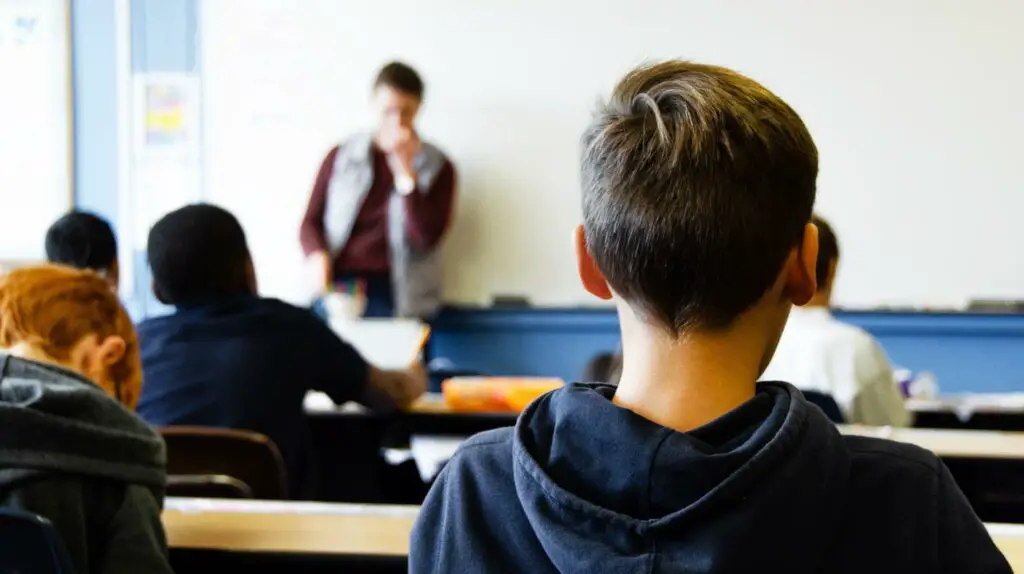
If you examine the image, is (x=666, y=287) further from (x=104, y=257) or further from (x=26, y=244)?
(x=26, y=244)

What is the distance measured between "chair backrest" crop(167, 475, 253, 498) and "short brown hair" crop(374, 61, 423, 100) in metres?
2.53

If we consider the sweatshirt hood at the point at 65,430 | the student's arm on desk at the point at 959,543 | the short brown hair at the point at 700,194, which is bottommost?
the sweatshirt hood at the point at 65,430

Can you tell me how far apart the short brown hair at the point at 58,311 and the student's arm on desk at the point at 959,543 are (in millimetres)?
1110

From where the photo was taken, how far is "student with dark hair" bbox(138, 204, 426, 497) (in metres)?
2.01

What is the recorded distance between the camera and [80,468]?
3.78ft

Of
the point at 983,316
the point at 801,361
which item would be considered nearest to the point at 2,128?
the point at 801,361

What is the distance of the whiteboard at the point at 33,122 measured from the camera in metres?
4.52

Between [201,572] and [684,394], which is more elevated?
[684,394]

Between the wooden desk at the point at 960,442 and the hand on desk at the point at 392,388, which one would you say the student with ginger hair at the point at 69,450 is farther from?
the wooden desk at the point at 960,442

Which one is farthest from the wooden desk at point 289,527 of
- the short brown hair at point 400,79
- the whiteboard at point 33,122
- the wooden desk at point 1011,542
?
the whiteboard at point 33,122

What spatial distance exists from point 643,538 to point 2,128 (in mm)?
4667

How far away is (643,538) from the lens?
2.32ft

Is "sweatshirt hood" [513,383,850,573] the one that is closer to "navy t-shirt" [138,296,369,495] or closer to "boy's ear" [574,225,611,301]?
"boy's ear" [574,225,611,301]

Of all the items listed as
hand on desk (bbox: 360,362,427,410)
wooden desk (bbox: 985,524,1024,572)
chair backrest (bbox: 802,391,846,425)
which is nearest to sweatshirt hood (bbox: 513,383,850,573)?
wooden desk (bbox: 985,524,1024,572)
